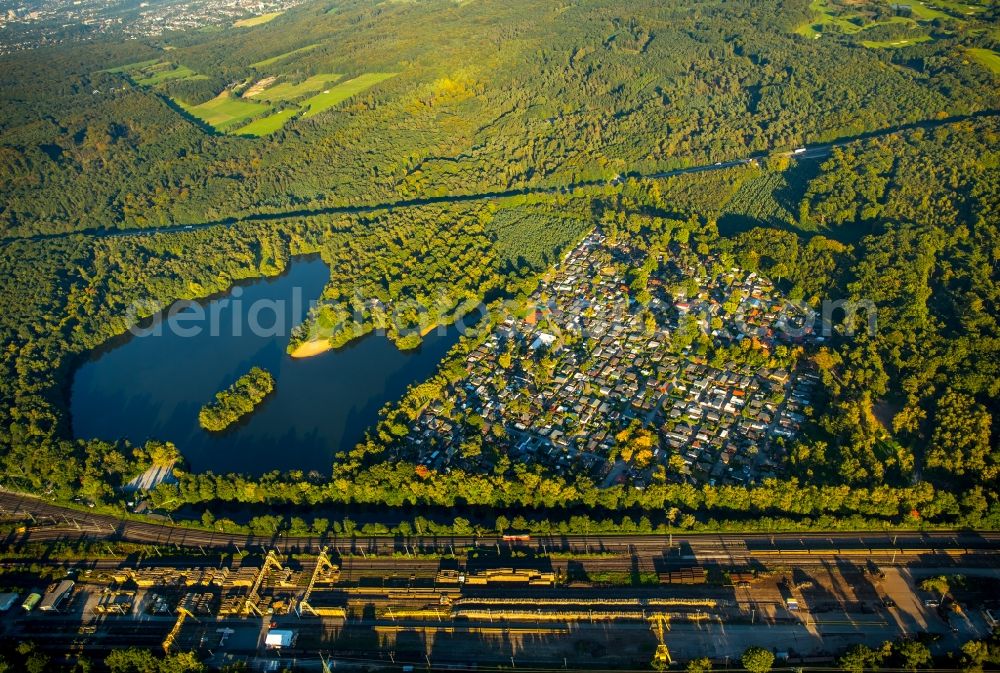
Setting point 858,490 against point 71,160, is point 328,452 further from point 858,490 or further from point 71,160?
point 71,160

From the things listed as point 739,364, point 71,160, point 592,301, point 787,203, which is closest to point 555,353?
point 592,301

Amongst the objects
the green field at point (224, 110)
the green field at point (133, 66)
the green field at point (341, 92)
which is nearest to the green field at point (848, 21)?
the green field at point (341, 92)

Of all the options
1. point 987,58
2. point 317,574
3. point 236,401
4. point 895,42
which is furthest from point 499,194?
point 895,42

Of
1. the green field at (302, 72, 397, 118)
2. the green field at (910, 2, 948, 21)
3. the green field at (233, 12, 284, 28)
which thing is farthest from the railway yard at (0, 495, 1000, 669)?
the green field at (233, 12, 284, 28)

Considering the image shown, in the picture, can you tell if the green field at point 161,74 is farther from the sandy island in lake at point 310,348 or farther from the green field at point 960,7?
the green field at point 960,7

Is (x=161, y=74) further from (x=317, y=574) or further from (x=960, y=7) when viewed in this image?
(x=960, y=7)

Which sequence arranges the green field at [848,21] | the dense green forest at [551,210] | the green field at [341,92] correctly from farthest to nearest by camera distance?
the green field at [341,92]
the green field at [848,21]
the dense green forest at [551,210]
